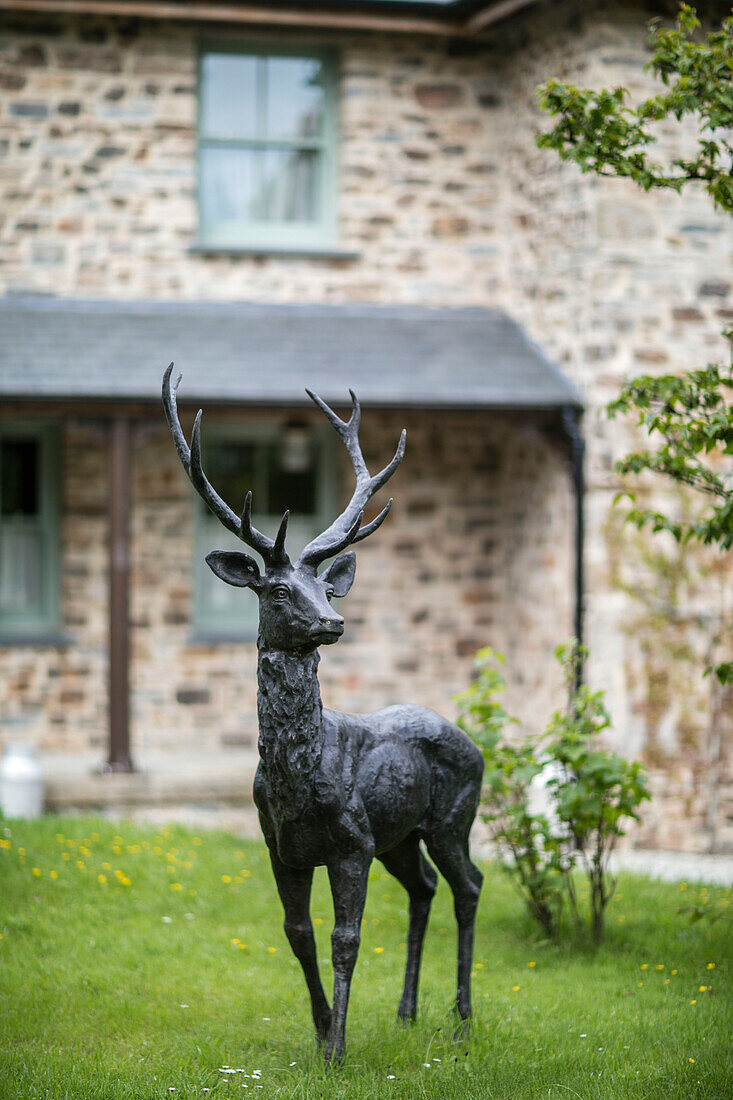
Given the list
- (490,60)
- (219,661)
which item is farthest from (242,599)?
(490,60)

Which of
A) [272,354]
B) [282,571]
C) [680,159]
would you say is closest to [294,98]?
[272,354]

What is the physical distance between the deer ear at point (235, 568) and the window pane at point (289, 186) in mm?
6861

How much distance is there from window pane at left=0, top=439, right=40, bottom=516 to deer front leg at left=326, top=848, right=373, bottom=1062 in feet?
21.6

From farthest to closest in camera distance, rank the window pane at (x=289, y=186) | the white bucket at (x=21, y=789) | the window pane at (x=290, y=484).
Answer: the window pane at (x=290, y=484), the window pane at (x=289, y=186), the white bucket at (x=21, y=789)

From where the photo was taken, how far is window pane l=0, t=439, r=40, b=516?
32.9 ft

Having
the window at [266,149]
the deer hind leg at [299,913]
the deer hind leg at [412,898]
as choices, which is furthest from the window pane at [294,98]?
the deer hind leg at [299,913]

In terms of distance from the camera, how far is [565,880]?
594 centimetres

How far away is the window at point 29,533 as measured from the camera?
999 centimetres

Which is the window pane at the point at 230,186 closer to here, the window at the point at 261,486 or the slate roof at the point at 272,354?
the slate roof at the point at 272,354

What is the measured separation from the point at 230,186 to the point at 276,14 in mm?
1405

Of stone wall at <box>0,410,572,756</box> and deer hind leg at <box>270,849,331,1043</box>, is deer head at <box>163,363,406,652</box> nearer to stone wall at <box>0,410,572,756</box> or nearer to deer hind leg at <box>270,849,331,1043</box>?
deer hind leg at <box>270,849,331,1043</box>

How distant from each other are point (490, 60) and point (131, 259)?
3455 mm

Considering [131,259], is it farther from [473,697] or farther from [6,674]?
[473,697]

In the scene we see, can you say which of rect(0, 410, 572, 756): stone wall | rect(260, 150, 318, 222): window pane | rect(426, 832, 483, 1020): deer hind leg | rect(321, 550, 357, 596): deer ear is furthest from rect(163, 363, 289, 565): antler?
rect(260, 150, 318, 222): window pane
